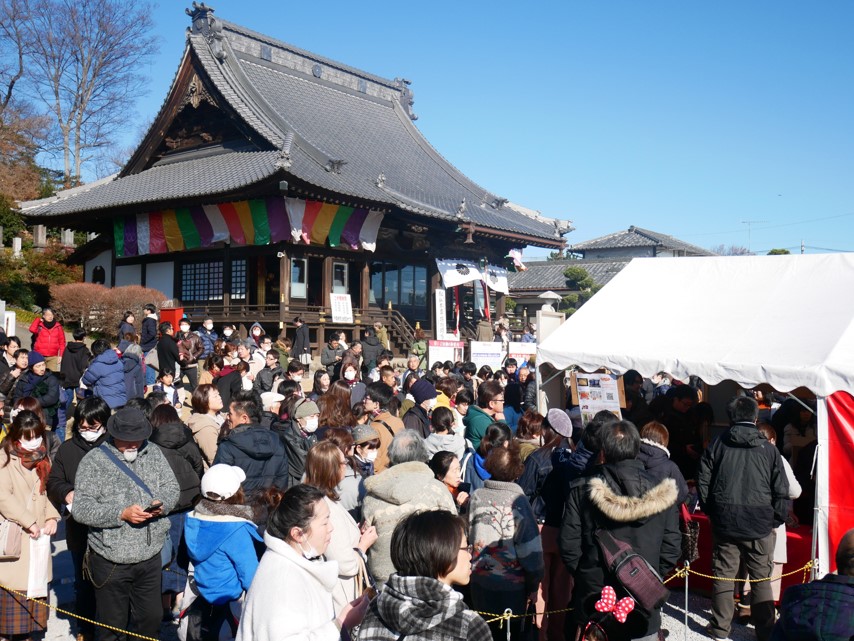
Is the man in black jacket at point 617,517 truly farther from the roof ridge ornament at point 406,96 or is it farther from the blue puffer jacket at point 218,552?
the roof ridge ornament at point 406,96

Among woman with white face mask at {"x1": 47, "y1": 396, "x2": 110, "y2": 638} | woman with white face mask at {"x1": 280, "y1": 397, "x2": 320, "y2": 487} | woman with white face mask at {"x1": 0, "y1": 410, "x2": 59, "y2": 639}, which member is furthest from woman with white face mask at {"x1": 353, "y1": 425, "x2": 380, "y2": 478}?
woman with white face mask at {"x1": 0, "y1": 410, "x2": 59, "y2": 639}

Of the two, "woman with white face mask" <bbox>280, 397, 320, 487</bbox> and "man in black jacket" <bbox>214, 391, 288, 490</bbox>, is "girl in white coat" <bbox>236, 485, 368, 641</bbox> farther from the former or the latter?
"woman with white face mask" <bbox>280, 397, 320, 487</bbox>

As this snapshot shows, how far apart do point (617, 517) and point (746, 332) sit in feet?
12.8

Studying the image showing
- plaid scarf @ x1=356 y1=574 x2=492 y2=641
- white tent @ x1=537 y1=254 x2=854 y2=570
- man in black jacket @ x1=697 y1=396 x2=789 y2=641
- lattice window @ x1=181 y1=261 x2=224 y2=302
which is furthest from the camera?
lattice window @ x1=181 y1=261 x2=224 y2=302

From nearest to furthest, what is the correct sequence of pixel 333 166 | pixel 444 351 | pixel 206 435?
pixel 206 435 → pixel 444 351 → pixel 333 166

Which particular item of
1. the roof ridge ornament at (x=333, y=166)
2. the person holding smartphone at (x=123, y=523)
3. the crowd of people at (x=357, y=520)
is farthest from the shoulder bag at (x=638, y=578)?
the roof ridge ornament at (x=333, y=166)

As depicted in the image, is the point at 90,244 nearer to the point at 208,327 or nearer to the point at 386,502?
the point at 208,327

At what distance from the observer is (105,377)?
9656mm

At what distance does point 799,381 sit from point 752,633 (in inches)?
78.4

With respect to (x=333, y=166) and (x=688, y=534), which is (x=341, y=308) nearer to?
(x=333, y=166)

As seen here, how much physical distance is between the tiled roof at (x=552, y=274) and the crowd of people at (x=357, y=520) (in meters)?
35.3

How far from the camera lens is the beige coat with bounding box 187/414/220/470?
20.1 feet

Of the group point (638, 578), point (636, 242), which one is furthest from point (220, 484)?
point (636, 242)

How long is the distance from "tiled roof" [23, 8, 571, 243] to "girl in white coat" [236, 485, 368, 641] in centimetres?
1446
